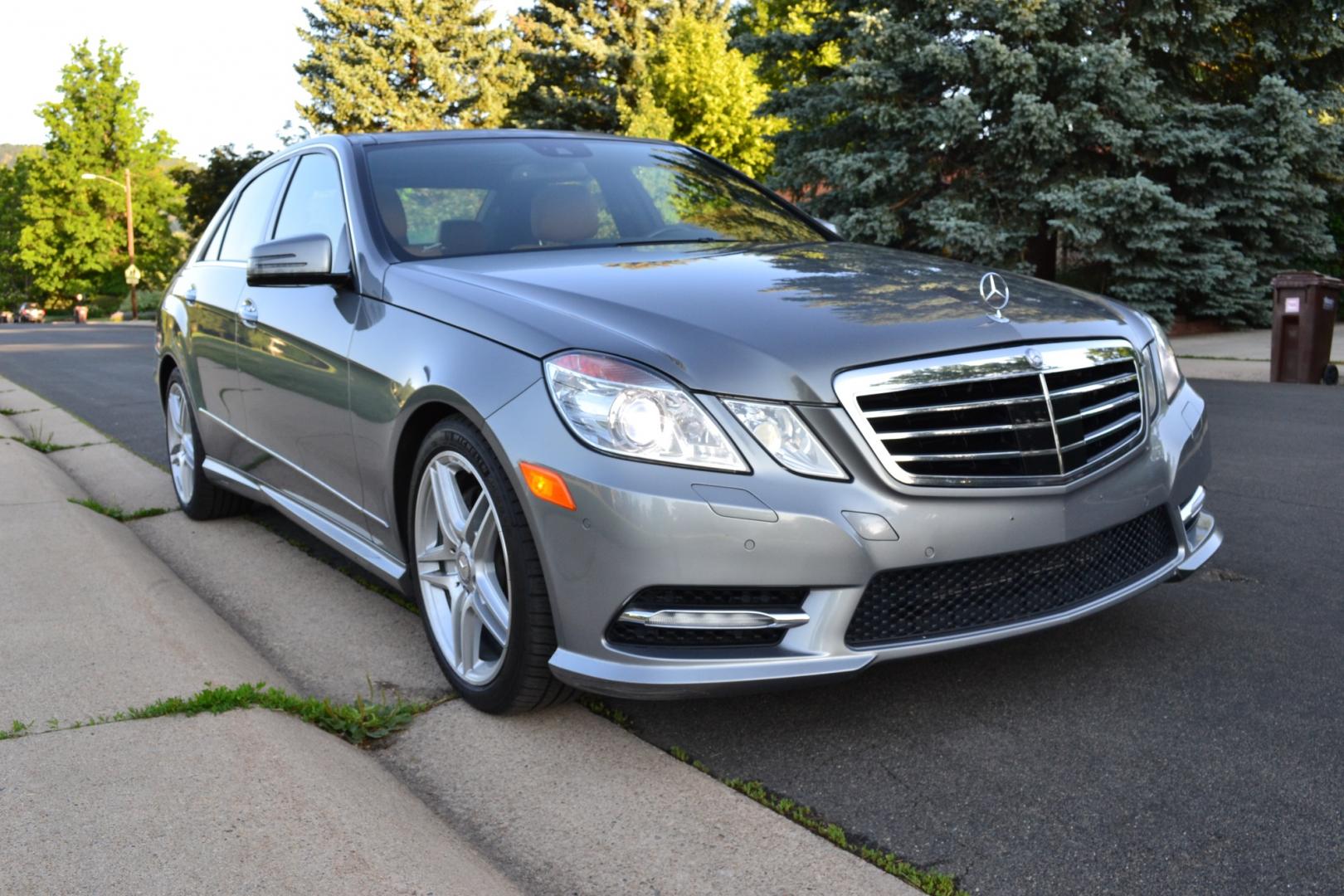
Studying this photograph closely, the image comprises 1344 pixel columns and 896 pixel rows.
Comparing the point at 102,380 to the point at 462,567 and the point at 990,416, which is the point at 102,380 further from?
the point at 990,416

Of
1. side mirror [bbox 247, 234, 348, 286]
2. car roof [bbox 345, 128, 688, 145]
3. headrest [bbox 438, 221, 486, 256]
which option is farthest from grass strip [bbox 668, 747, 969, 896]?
car roof [bbox 345, 128, 688, 145]

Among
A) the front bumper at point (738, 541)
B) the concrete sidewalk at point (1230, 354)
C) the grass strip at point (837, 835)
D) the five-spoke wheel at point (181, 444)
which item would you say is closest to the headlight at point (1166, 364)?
the front bumper at point (738, 541)

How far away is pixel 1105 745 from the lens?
2994 mm

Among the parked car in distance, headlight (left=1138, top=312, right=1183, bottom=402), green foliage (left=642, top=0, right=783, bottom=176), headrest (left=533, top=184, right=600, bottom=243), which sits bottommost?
the parked car in distance

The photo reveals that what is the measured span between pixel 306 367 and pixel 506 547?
56.3 inches

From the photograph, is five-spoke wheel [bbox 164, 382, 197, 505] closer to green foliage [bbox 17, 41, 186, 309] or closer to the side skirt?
the side skirt

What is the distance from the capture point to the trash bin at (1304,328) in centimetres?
1095

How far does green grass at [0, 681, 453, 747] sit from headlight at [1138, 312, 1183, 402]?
2.24m

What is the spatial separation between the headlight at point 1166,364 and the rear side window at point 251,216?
11.1 feet

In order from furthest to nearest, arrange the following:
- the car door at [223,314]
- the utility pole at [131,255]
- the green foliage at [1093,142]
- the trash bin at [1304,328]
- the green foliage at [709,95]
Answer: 1. the utility pole at [131,255]
2. the green foliage at [709,95]
3. the green foliage at [1093,142]
4. the trash bin at [1304,328]
5. the car door at [223,314]

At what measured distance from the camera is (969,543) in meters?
2.88

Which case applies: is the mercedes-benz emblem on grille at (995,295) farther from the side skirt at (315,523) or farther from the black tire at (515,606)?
the side skirt at (315,523)

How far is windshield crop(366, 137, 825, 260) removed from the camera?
415cm

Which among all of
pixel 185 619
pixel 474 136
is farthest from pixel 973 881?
pixel 474 136
